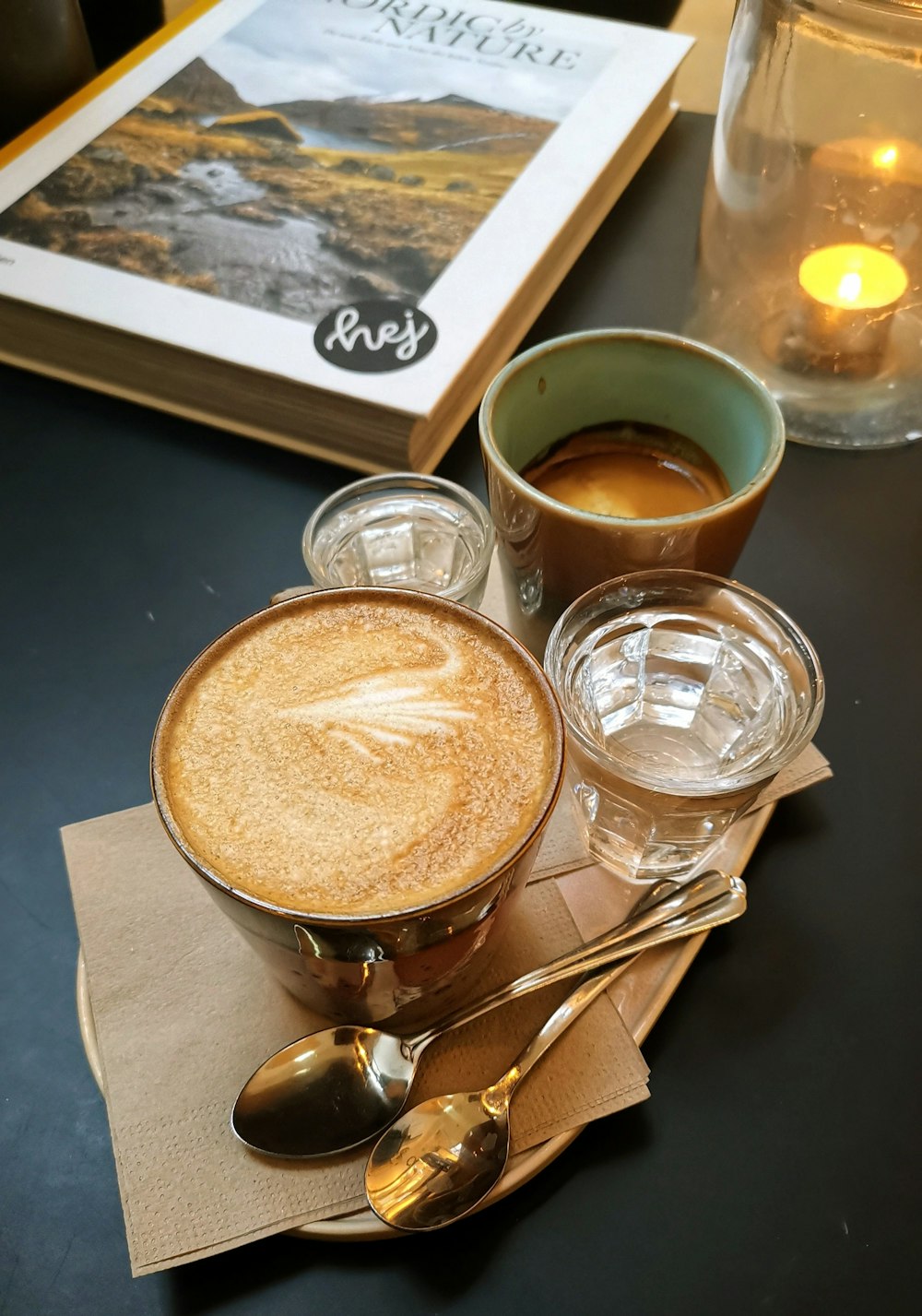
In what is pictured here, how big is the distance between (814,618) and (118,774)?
1.36ft

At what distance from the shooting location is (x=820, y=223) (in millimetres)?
675

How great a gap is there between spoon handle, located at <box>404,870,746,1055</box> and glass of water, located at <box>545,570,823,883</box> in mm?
28

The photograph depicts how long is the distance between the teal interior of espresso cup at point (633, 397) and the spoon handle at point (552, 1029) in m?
0.24

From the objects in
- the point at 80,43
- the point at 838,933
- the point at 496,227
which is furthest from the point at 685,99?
the point at 838,933

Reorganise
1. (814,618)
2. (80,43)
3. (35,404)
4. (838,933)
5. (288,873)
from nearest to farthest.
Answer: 1. (288,873)
2. (838,933)
3. (814,618)
4. (35,404)
5. (80,43)

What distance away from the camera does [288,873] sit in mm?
374

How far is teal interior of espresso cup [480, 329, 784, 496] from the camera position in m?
0.52

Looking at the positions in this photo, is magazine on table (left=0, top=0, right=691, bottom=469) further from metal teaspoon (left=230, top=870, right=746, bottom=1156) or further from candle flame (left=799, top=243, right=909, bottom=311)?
metal teaspoon (left=230, top=870, right=746, bottom=1156)

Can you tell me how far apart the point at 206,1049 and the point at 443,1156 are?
11cm

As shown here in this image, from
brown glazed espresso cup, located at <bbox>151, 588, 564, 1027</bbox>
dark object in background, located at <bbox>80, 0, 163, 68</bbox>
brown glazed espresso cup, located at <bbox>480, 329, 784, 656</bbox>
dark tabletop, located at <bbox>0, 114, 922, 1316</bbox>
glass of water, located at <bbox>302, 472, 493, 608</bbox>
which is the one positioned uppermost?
dark object in background, located at <bbox>80, 0, 163, 68</bbox>

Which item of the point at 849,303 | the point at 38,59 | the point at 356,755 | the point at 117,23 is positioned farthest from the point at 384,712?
the point at 117,23

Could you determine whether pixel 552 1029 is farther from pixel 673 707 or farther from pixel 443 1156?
pixel 673 707

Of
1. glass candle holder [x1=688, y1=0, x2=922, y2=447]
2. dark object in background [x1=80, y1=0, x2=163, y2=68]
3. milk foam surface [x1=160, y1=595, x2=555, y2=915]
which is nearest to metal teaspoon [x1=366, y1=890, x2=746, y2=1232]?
milk foam surface [x1=160, y1=595, x2=555, y2=915]

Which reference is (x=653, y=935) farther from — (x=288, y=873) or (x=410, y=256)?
(x=410, y=256)
